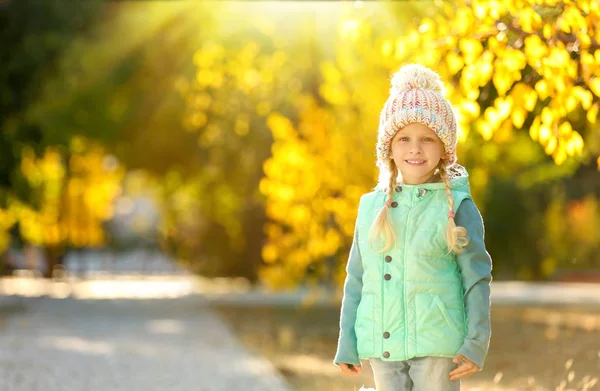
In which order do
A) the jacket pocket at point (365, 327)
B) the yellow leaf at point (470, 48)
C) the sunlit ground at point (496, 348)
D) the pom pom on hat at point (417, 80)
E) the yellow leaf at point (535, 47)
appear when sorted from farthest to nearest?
the sunlit ground at point (496, 348) < the yellow leaf at point (470, 48) < the yellow leaf at point (535, 47) < the pom pom on hat at point (417, 80) < the jacket pocket at point (365, 327)

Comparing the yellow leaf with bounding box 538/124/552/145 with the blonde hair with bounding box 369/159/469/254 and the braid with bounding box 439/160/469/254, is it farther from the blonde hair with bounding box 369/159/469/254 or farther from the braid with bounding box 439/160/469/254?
the braid with bounding box 439/160/469/254

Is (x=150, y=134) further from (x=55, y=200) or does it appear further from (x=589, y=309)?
(x=55, y=200)

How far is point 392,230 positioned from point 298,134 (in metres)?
13.4

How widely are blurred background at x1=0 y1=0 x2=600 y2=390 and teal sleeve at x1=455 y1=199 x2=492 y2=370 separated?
1766mm

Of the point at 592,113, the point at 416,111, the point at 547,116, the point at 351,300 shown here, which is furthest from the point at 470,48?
the point at 351,300

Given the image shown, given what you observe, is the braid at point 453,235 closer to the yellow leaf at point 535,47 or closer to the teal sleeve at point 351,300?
the teal sleeve at point 351,300

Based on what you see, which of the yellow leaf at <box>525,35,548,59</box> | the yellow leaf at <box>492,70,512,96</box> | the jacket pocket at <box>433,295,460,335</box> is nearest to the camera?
the jacket pocket at <box>433,295,460,335</box>

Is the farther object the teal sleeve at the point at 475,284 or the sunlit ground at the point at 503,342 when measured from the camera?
the sunlit ground at the point at 503,342

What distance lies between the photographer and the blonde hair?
13.0ft

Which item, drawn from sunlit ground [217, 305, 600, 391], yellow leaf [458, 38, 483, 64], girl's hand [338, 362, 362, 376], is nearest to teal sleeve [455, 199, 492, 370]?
girl's hand [338, 362, 362, 376]

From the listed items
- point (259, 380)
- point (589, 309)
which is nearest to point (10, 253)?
point (589, 309)

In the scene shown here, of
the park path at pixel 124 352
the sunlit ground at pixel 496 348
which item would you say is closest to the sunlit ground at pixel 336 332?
the sunlit ground at pixel 496 348

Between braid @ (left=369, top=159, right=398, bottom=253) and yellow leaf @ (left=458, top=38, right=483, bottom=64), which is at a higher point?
yellow leaf @ (left=458, top=38, right=483, bottom=64)

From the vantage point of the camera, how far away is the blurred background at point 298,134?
6496 mm
